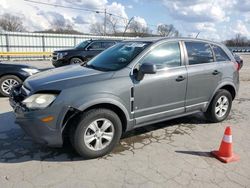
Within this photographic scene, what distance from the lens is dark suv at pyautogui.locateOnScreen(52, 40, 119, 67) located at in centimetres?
1316

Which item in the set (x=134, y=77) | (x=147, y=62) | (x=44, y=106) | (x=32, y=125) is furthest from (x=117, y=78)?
(x=32, y=125)

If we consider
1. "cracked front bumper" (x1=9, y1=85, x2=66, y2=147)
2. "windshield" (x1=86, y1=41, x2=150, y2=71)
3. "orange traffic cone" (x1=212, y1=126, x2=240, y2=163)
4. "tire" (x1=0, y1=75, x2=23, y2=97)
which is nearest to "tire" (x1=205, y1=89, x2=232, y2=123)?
"orange traffic cone" (x1=212, y1=126, x2=240, y2=163)

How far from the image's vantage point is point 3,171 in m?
3.39

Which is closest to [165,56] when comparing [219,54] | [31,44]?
[219,54]

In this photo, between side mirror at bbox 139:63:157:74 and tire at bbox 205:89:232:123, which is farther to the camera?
tire at bbox 205:89:232:123

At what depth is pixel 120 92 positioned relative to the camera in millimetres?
3789

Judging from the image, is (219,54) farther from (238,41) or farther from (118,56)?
(238,41)

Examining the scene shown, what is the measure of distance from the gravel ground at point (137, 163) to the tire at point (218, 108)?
46 cm

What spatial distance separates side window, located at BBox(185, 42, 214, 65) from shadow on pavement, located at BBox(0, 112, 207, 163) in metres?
1.31

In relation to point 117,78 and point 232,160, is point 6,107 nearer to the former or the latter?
point 117,78

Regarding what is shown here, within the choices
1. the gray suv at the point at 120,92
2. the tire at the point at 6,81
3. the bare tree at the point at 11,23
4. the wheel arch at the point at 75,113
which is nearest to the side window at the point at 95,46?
the tire at the point at 6,81

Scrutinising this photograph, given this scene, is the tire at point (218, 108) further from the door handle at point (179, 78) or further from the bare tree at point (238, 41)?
the bare tree at point (238, 41)

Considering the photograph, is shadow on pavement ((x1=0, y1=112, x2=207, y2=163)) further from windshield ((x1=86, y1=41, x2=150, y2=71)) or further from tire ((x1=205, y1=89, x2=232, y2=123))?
windshield ((x1=86, y1=41, x2=150, y2=71))

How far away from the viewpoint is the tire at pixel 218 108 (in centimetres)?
520
